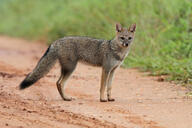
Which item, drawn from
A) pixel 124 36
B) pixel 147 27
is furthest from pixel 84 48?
pixel 147 27

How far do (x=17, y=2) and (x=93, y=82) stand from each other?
57.9 ft

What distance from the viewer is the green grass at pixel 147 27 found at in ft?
34.1

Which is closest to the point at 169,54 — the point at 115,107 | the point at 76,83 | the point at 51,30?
the point at 76,83

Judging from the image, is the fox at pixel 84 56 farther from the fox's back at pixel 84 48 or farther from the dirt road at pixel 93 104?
the dirt road at pixel 93 104

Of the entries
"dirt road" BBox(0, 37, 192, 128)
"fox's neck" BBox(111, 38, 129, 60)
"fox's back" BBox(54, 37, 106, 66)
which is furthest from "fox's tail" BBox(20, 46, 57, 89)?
"fox's neck" BBox(111, 38, 129, 60)

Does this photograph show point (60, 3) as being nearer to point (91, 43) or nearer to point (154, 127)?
point (91, 43)

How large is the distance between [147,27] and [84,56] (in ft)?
14.5

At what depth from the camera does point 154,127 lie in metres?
5.58

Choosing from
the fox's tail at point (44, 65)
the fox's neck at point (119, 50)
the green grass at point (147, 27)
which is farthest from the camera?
the green grass at point (147, 27)

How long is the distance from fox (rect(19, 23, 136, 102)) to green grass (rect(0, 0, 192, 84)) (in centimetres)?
163

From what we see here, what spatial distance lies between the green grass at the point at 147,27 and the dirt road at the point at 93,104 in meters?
0.52

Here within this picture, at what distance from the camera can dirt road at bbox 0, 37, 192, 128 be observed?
18.9 ft

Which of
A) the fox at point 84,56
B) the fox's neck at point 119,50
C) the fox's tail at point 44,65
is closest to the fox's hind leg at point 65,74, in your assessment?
the fox at point 84,56

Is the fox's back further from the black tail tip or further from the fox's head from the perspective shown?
the black tail tip
